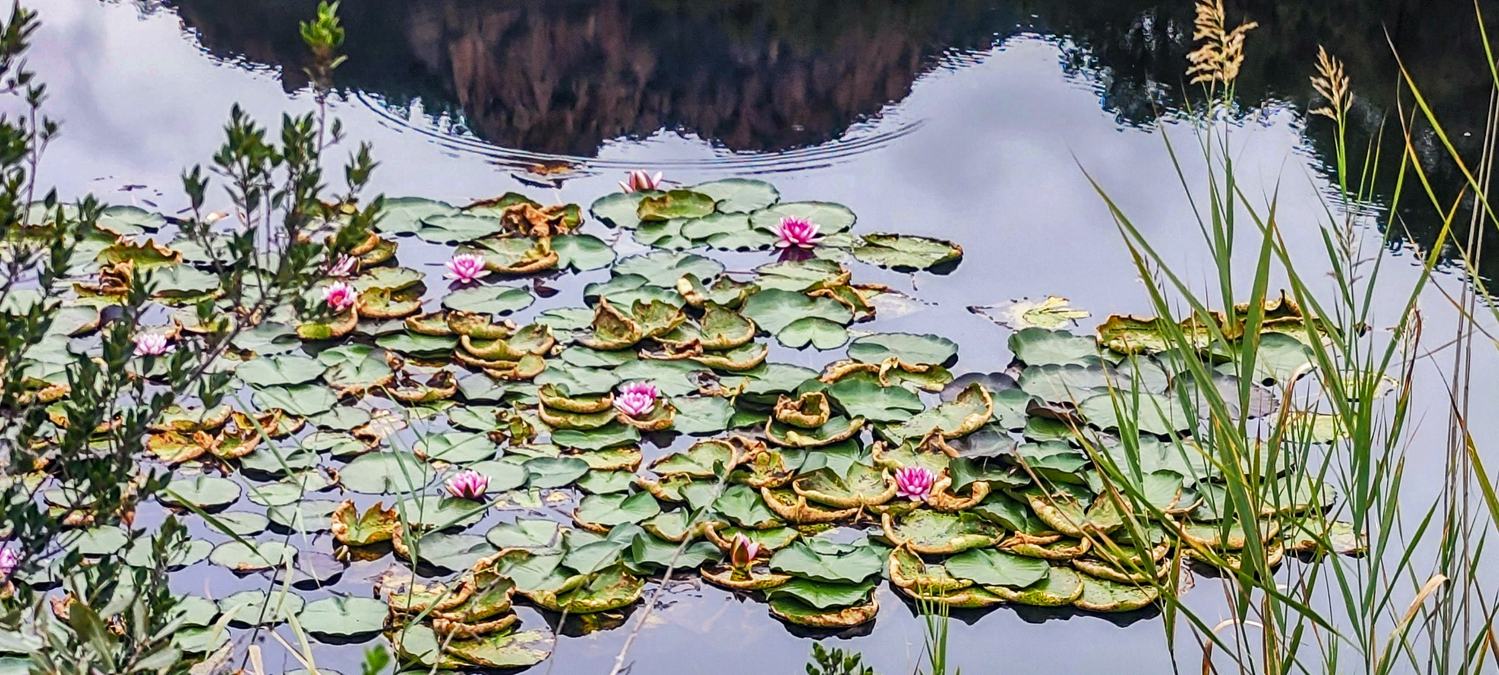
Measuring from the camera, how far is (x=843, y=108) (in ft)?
15.0

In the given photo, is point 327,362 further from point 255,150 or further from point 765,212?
point 255,150

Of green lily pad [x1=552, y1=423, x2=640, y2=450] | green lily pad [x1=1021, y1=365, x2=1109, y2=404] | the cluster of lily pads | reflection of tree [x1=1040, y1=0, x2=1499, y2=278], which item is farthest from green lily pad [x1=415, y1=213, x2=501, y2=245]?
reflection of tree [x1=1040, y1=0, x2=1499, y2=278]

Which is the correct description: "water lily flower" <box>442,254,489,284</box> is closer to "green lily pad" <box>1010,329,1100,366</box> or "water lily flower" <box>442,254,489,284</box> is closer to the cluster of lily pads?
the cluster of lily pads

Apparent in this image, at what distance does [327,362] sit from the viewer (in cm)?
281

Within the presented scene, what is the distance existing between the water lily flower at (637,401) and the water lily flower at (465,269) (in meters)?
0.69

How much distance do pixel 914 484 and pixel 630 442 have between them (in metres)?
0.52

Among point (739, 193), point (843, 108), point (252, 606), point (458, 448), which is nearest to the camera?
point (252, 606)

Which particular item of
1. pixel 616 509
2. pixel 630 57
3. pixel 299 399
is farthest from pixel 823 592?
pixel 630 57

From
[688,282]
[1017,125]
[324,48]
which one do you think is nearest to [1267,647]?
[324,48]

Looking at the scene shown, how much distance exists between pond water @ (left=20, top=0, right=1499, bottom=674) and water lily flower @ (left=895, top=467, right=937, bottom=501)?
0.26 meters

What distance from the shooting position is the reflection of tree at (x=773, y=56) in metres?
4.41

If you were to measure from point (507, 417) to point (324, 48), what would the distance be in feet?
5.01

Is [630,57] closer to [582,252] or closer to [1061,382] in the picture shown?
[582,252]

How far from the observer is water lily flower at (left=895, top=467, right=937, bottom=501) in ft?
7.98
